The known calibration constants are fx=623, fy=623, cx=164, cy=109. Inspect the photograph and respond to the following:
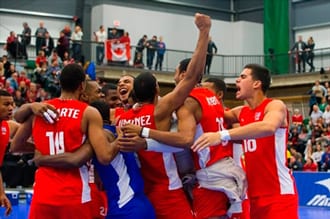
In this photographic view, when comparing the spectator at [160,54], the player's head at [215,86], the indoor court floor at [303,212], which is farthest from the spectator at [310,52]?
the player's head at [215,86]

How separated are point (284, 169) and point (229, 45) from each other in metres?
30.7

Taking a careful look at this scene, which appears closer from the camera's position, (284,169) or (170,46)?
(284,169)

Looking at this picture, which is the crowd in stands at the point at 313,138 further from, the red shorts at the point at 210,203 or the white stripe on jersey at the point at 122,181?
the white stripe on jersey at the point at 122,181

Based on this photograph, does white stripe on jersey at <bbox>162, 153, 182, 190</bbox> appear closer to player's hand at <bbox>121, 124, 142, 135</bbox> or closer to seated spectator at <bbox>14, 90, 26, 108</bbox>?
player's hand at <bbox>121, 124, 142, 135</bbox>

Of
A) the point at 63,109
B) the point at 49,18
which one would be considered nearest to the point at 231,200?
the point at 63,109

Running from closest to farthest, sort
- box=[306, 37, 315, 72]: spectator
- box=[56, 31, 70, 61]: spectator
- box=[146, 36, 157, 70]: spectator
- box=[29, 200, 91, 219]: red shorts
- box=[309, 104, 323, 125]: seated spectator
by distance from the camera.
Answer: box=[29, 200, 91, 219]: red shorts
box=[309, 104, 323, 125]: seated spectator
box=[56, 31, 70, 61]: spectator
box=[146, 36, 157, 70]: spectator
box=[306, 37, 315, 72]: spectator

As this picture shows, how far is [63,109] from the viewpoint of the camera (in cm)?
508

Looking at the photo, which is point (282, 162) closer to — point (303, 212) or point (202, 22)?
point (202, 22)

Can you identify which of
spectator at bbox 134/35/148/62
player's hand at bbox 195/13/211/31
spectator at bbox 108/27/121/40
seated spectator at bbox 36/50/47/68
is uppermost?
spectator at bbox 108/27/121/40

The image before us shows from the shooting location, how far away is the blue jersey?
5168mm

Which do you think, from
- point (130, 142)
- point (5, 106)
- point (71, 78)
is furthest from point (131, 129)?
point (5, 106)

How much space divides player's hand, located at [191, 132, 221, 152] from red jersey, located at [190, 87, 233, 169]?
0.47 metres

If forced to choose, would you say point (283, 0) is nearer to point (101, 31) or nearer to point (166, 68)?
point (166, 68)

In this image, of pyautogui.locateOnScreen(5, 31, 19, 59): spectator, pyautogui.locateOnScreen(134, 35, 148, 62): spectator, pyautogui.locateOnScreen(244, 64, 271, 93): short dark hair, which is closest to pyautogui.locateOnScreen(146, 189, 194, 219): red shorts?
pyautogui.locateOnScreen(244, 64, 271, 93): short dark hair
